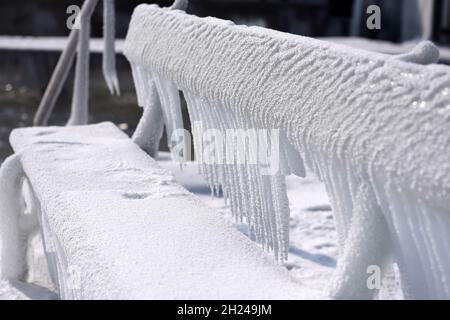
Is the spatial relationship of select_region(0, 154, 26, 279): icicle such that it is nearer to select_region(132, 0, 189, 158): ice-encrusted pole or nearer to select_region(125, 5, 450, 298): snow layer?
select_region(132, 0, 189, 158): ice-encrusted pole

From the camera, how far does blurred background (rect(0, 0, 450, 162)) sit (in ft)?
31.3

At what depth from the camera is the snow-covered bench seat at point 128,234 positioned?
51.0 inches

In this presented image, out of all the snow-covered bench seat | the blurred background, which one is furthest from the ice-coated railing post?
the blurred background

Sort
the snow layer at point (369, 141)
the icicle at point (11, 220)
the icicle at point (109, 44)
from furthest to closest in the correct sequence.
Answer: the icicle at point (109, 44), the icicle at point (11, 220), the snow layer at point (369, 141)

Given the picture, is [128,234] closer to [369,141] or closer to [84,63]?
[369,141]

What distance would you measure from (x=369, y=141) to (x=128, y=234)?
0.62 m

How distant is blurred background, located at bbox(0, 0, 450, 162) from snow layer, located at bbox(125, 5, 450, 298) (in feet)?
24.4

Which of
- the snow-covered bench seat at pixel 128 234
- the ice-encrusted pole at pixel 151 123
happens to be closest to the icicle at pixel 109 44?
the ice-encrusted pole at pixel 151 123

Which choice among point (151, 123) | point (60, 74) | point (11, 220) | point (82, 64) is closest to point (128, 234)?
point (11, 220)

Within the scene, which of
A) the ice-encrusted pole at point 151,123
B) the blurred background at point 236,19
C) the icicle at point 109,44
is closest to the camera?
the ice-encrusted pole at point 151,123

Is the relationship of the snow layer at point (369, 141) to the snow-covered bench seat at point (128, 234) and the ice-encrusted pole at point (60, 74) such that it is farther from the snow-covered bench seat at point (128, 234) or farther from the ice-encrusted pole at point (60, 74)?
the ice-encrusted pole at point (60, 74)

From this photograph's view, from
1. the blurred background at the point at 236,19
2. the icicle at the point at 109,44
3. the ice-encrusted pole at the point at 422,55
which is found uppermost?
the ice-encrusted pole at the point at 422,55
